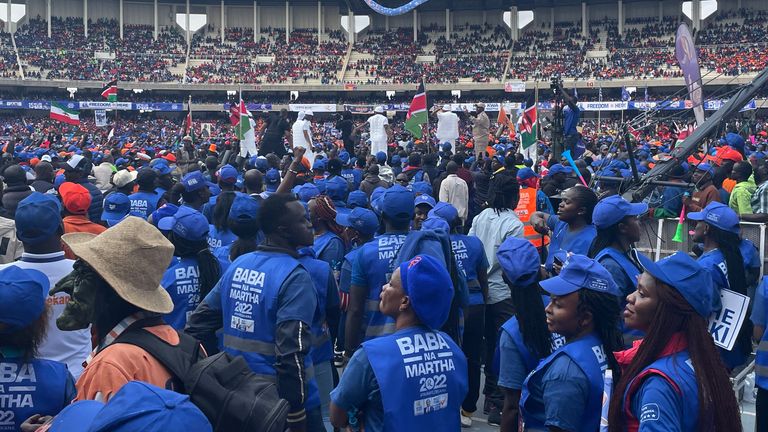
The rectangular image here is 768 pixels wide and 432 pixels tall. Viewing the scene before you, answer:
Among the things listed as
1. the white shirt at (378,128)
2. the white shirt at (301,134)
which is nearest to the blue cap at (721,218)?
the white shirt at (301,134)

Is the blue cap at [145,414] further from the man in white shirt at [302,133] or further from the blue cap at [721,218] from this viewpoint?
the man in white shirt at [302,133]

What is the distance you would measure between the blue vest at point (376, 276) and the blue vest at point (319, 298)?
1.94 feet

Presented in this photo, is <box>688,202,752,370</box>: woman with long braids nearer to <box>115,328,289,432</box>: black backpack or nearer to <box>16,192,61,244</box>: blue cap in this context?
<box>115,328,289,432</box>: black backpack

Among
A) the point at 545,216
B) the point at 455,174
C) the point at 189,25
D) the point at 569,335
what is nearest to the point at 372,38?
the point at 189,25

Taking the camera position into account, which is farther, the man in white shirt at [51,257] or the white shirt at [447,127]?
the white shirt at [447,127]

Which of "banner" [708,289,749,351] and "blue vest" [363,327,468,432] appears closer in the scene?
"blue vest" [363,327,468,432]

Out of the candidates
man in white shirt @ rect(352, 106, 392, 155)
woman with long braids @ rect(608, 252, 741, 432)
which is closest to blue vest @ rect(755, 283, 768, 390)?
woman with long braids @ rect(608, 252, 741, 432)

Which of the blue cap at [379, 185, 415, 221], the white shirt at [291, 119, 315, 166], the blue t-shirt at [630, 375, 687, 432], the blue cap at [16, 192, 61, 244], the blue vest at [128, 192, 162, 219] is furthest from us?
the white shirt at [291, 119, 315, 166]

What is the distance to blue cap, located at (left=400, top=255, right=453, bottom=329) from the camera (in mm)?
3188

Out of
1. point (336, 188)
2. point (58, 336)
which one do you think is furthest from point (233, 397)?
point (336, 188)

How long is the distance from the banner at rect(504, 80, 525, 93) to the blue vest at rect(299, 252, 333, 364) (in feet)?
149

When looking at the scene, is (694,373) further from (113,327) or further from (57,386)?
(57,386)

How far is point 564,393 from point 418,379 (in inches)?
22.4

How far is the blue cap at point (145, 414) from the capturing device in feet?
5.64
